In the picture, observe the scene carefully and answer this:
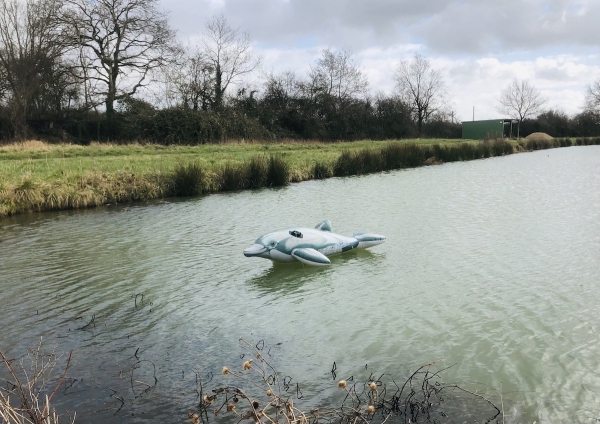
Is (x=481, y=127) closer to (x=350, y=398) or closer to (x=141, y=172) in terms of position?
(x=141, y=172)

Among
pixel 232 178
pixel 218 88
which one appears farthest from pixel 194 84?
pixel 232 178

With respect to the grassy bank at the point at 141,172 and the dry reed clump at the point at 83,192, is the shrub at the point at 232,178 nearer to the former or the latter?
the grassy bank at the point at 141,172

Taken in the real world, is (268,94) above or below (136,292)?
above

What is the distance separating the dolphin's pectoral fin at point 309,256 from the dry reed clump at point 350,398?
1.92 meters

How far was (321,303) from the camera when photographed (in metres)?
4.46

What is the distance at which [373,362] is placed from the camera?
11.0 feet

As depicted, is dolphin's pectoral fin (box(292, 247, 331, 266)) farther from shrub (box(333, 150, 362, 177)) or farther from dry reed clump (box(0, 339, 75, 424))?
shrub (box(333, 150, 362, 177))

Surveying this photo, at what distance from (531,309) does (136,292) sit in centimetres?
352

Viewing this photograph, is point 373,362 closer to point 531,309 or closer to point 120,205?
point 531,309

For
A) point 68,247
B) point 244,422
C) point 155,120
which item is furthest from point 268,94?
point 244,422

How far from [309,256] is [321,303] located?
0.75 meters

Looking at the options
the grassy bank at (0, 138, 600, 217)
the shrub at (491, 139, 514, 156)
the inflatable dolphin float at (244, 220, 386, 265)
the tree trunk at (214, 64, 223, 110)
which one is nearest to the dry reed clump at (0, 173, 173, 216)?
the grassy bank at (0, 138, 600, 217)

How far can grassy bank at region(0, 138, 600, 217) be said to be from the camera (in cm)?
995

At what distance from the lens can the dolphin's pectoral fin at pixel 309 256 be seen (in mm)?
5129
